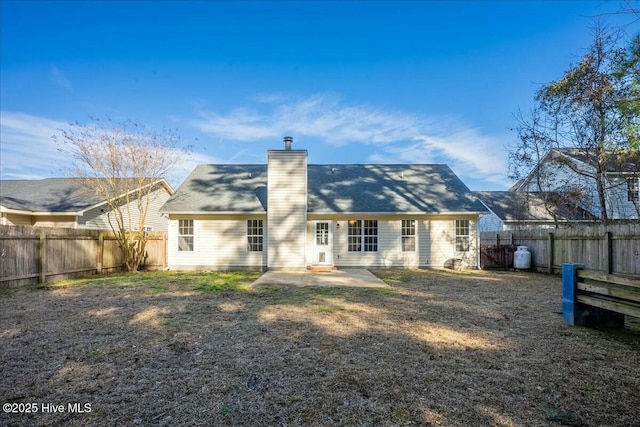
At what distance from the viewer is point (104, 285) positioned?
10555 mm

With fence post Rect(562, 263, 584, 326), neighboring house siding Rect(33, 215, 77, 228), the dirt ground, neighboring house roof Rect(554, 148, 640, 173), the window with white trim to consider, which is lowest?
the dirt ground

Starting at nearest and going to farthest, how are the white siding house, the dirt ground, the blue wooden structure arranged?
the dirt ground, the blue wooden structure, the white siding house

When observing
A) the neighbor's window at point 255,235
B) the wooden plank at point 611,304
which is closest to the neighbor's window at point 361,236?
the neighbor's window at point 255,235

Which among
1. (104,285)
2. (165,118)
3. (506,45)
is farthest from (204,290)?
(506,45)

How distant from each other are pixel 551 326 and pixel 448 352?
267 cm

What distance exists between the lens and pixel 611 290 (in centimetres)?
530

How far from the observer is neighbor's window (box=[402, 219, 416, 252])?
15.6 metres

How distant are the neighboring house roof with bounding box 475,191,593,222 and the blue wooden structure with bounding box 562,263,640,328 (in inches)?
614

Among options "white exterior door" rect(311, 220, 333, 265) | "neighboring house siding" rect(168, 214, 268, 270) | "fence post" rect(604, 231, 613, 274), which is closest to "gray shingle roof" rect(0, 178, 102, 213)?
"neighboring house siding" rect(168, 214, 268, 270)

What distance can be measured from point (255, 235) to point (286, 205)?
2.13 meters

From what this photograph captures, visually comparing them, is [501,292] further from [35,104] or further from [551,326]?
[35,104]

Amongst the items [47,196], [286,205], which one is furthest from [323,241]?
[47,196]

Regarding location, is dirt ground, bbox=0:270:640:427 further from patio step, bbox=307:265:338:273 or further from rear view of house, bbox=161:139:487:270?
rear view of house, bbox=161:139:487:270

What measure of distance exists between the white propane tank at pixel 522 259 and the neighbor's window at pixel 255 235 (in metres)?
11.6
